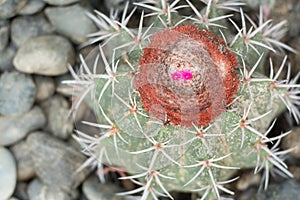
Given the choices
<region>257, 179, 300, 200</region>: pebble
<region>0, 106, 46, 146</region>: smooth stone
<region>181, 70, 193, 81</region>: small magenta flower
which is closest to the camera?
<region>181, 70, 193, 81</region>: small magenta flower

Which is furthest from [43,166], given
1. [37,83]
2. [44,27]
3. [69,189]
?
[44,27]

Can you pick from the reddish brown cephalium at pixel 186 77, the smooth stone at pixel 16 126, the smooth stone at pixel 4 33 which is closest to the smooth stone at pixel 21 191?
the smooth stone at pixel 16 126

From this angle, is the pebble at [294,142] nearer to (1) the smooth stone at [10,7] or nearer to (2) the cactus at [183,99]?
(2) the cactus at [183,99]

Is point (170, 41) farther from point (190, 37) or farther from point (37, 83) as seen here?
point (37, 83)

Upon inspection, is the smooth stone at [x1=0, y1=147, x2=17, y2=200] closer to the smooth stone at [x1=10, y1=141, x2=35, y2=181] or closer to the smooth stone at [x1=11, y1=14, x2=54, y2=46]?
the smooth stone at [x1=10, y1=141, x2=35, y2=181]

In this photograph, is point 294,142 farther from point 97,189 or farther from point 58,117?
point 58,117

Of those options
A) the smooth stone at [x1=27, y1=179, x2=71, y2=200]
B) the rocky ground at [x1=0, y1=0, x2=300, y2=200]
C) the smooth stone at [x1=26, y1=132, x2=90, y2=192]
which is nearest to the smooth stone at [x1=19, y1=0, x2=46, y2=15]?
the rocky ground at [x1=0, y1=0, x2=300, y2=200]

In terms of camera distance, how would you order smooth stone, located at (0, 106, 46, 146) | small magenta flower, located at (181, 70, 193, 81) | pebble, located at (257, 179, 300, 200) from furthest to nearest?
smooth stone, located at (0, 106, 46, 146)
pebble, located at (257, 179, 300, 200)
small magenta flower, located at (181, 70, 193, 81)
